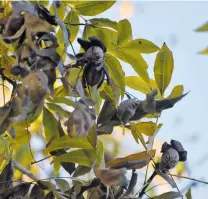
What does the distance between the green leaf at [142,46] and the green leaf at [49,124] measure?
9 cm

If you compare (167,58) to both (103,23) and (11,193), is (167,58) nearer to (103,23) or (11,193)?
(103,23)

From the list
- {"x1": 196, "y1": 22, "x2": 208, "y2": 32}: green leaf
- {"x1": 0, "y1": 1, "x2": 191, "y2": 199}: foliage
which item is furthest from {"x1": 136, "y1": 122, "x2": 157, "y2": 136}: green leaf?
{"x1": 196, "y1": 22, "x2": 208, "y2": 32}: green leaf

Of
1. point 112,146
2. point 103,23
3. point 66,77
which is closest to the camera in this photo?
point 66,77

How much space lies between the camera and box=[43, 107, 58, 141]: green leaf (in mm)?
479

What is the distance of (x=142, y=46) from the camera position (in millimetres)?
464

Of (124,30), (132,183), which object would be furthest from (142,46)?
(132,183)

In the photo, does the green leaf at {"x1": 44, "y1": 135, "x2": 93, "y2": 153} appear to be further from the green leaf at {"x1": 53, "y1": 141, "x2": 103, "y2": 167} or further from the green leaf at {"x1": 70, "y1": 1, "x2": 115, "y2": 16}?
the green leaf at {"x1": 70, "y1": 1, "x2": 115, "y2": 16}

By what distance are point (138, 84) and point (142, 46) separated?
42 mm

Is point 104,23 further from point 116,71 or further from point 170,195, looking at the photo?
point 170,195

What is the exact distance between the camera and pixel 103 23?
0.46 meters

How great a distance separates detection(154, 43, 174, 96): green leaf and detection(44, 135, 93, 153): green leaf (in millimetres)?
87

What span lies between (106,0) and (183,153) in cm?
15

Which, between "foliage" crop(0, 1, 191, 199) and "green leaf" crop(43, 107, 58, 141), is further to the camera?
"green leaf" crop(43, 107, 58, 141)

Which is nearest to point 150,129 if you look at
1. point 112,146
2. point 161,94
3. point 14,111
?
point 161,94
